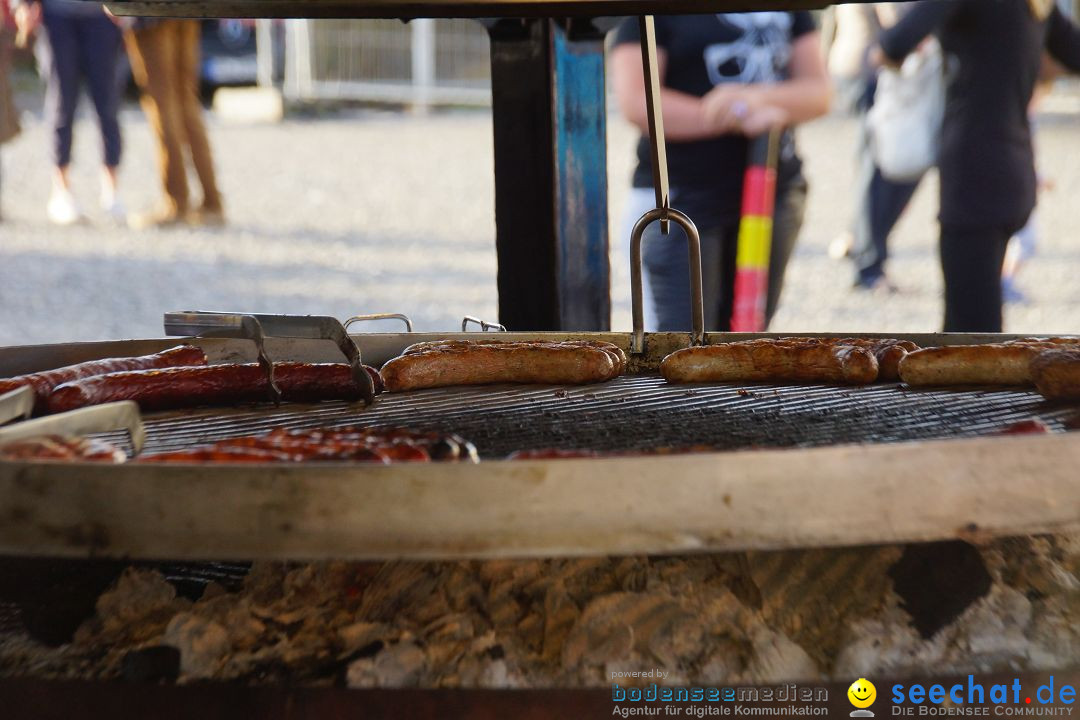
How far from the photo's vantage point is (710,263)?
4.75 meters

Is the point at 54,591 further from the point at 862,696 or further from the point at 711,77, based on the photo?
the point at 711,77

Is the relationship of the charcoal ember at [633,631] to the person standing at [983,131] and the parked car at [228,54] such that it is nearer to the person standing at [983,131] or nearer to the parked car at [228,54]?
the person standing at [983,131]

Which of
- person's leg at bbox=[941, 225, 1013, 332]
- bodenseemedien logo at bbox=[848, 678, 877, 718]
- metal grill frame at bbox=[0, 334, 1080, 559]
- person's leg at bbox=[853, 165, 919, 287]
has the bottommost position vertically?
bodenseemedien logo at bbox=[848, 678, 877, 718]

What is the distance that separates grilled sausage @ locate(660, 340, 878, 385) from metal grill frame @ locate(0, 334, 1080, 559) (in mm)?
1146

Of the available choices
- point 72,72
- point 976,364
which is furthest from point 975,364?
point 72,72

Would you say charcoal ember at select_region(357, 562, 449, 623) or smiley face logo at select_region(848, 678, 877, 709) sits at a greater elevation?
charcoal ember at select_region(357, 562, 449, 623)

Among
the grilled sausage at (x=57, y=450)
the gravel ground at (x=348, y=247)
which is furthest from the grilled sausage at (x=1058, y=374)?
the gravel ground at (x=348, y=247)

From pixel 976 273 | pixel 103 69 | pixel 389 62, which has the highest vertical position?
pixel 389 62

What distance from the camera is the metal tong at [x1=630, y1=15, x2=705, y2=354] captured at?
2.90m

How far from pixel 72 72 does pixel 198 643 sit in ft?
31.1

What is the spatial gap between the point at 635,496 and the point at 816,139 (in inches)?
589

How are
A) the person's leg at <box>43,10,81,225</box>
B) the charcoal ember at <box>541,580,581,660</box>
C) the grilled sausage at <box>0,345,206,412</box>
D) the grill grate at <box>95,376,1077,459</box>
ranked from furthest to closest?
the person's leg at <box>43,10,81,225</box> → the grilled sausage at <box>0,345,206,412</box> → the grill grate at <box>95,376,1077,459</box> → the charcoal ember at <box>541,580,581,660</box>

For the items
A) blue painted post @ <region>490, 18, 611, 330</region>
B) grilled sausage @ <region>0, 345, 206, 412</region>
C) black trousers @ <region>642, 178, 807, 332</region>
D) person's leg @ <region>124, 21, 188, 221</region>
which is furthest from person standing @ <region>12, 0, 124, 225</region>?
grilled sausage @ <region>0, 345, 206, 412</region>

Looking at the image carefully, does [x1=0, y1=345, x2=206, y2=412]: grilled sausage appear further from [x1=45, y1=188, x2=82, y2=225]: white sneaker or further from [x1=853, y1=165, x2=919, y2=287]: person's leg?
[x1=45, y1=188, x2=82, y2=225]: white sneaker
